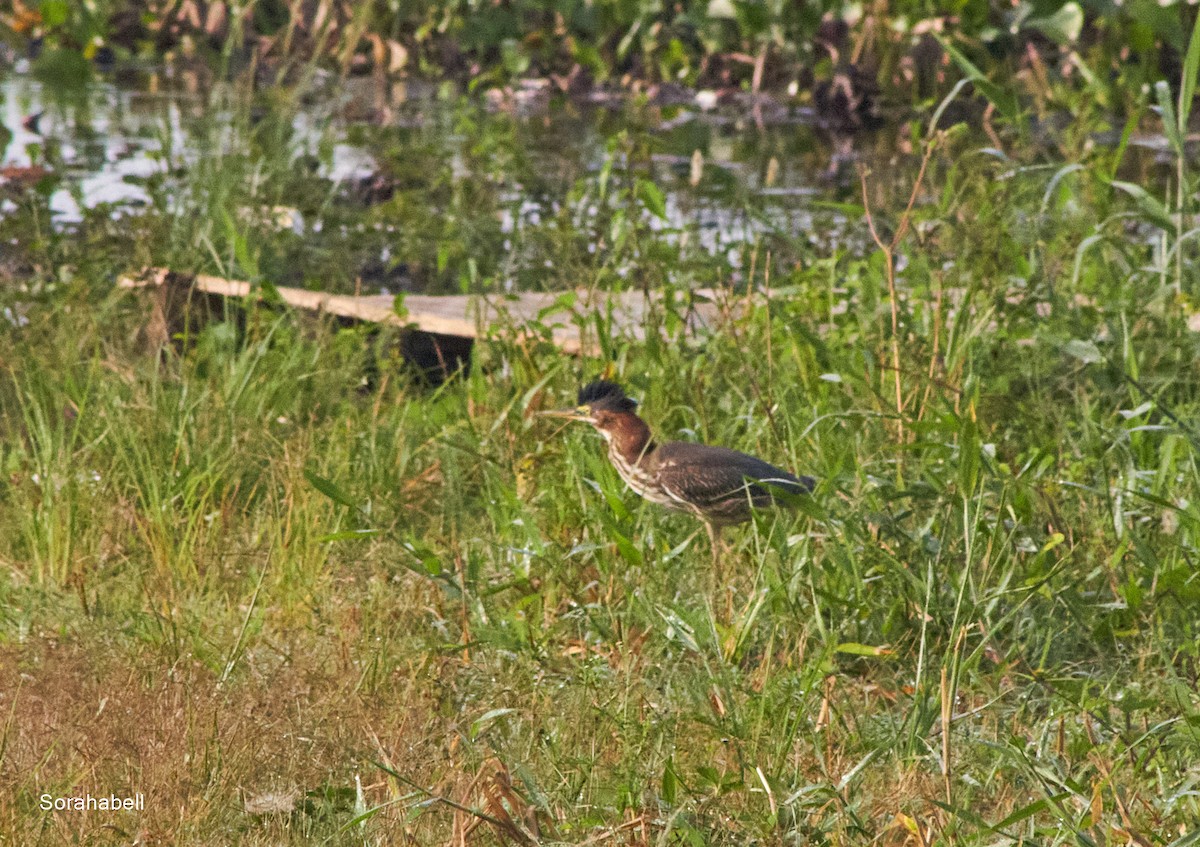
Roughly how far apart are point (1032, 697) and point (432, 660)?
1.18 metres

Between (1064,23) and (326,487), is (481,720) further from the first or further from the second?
(1064,23)

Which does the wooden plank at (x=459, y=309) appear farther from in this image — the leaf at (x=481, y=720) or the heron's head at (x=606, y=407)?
the leaf at (x=481, y=720)

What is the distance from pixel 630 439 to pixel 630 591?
54cm

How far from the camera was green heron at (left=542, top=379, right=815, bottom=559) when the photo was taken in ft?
11.9

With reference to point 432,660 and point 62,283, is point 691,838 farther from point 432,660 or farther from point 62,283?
point 62,283

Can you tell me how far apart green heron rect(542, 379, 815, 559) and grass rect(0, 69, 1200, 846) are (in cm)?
9

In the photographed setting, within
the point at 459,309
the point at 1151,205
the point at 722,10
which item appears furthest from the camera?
the point at 722,10

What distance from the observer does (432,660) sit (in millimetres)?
3457

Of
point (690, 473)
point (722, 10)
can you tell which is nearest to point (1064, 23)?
point (722, 10)

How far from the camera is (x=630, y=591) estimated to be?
3.49 meters

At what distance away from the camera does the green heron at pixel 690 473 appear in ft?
11.9

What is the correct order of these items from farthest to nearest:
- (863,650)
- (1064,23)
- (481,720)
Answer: (1064,23), (863,650), (481,720)

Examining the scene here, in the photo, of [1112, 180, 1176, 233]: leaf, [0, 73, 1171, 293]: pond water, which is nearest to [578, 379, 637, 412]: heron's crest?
[0, 73, 1171, 293]: pond water

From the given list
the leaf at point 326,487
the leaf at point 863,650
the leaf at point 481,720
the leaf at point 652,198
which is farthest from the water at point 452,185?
the leaf at point 481,720
